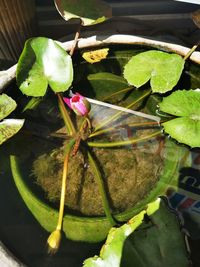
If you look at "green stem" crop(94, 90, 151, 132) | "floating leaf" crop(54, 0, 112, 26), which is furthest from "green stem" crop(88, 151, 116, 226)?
"floating leaf" crop(54, 0, 112, 26)

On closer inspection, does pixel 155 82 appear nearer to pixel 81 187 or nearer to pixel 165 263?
pixel 81 187

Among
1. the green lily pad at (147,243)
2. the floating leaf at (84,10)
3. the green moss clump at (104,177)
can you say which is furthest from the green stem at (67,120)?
the green lily pad at (147,243)

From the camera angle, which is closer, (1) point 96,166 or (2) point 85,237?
(2) point 85,237

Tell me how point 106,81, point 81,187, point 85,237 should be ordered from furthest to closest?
point 106,81
point 81,187
point 85,237

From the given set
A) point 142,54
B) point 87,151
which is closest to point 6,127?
point 87,151

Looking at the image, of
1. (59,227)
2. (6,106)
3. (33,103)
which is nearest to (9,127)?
(6,106)

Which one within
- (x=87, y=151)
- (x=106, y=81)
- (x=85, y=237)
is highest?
(x=106, y=81)

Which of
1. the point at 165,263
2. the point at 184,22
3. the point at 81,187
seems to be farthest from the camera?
the point at 184,22

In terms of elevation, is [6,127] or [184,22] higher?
[6,127]
